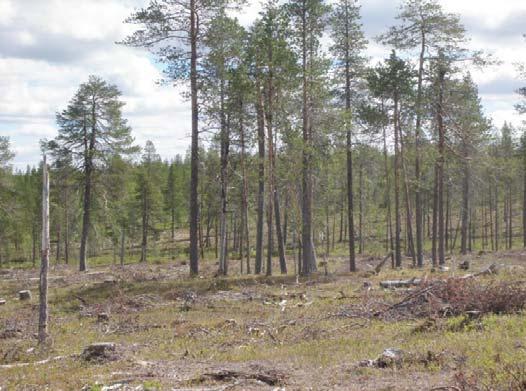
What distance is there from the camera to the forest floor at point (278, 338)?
8.78 m

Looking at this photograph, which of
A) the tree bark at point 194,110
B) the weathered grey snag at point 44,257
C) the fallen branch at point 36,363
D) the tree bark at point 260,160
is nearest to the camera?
the fallen branch at point 36,363

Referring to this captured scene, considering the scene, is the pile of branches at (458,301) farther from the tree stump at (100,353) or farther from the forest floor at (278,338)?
the tree stump at (100,353)

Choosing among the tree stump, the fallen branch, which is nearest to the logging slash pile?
the tree stump

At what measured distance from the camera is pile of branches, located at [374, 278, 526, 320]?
12121mm

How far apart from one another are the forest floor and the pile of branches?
0.03 meters

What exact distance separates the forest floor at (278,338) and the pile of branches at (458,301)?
3 cm

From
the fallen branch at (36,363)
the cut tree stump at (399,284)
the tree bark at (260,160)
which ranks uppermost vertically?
the tree bark at (260,160)

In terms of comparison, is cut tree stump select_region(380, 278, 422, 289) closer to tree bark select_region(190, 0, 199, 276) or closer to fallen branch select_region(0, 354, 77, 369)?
tree bark select_region(190, 0, 199, 276)

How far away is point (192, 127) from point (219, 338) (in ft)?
39.6

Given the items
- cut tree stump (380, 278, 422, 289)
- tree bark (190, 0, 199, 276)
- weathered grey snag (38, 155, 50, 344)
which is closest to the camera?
weathered grey snag (38, 155, 50, 344)

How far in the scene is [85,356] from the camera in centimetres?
1192

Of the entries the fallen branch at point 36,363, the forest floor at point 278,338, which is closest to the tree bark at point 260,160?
the forest floor at point 278,338

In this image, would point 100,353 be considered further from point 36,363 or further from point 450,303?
point 450,303

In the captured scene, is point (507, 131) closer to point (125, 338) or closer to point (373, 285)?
point (373, 285)
